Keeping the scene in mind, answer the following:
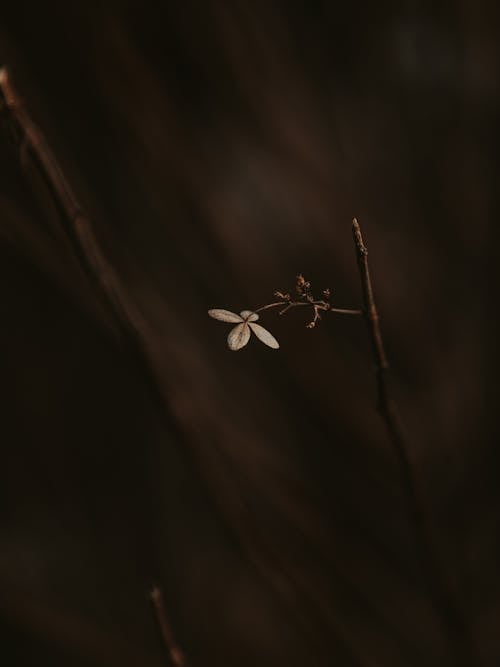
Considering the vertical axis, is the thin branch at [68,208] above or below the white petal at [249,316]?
above

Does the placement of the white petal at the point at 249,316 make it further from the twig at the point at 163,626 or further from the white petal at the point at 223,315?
the twig at the point at 163,626

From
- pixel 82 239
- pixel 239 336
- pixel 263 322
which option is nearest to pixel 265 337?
pixel 239 336

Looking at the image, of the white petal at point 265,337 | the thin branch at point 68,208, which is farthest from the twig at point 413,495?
the thin branch at point 68,208

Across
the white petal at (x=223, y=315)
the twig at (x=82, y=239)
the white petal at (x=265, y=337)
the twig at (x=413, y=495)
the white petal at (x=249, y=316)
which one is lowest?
the twig at (x=413, y=495)

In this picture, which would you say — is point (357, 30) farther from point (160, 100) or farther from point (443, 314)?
point (443, 314)

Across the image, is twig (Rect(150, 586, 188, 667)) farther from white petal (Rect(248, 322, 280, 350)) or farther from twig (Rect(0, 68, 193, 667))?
white petal (Rect(248, 322, 280, 350))

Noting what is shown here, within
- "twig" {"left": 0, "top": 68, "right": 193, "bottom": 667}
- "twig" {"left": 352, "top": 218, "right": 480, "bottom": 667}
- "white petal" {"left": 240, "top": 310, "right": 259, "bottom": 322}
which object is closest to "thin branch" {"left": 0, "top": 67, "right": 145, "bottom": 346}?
"twig" {"left": 0, "top": 68, "right": 193, "bottom": 667}

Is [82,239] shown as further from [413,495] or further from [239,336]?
[413,495]
